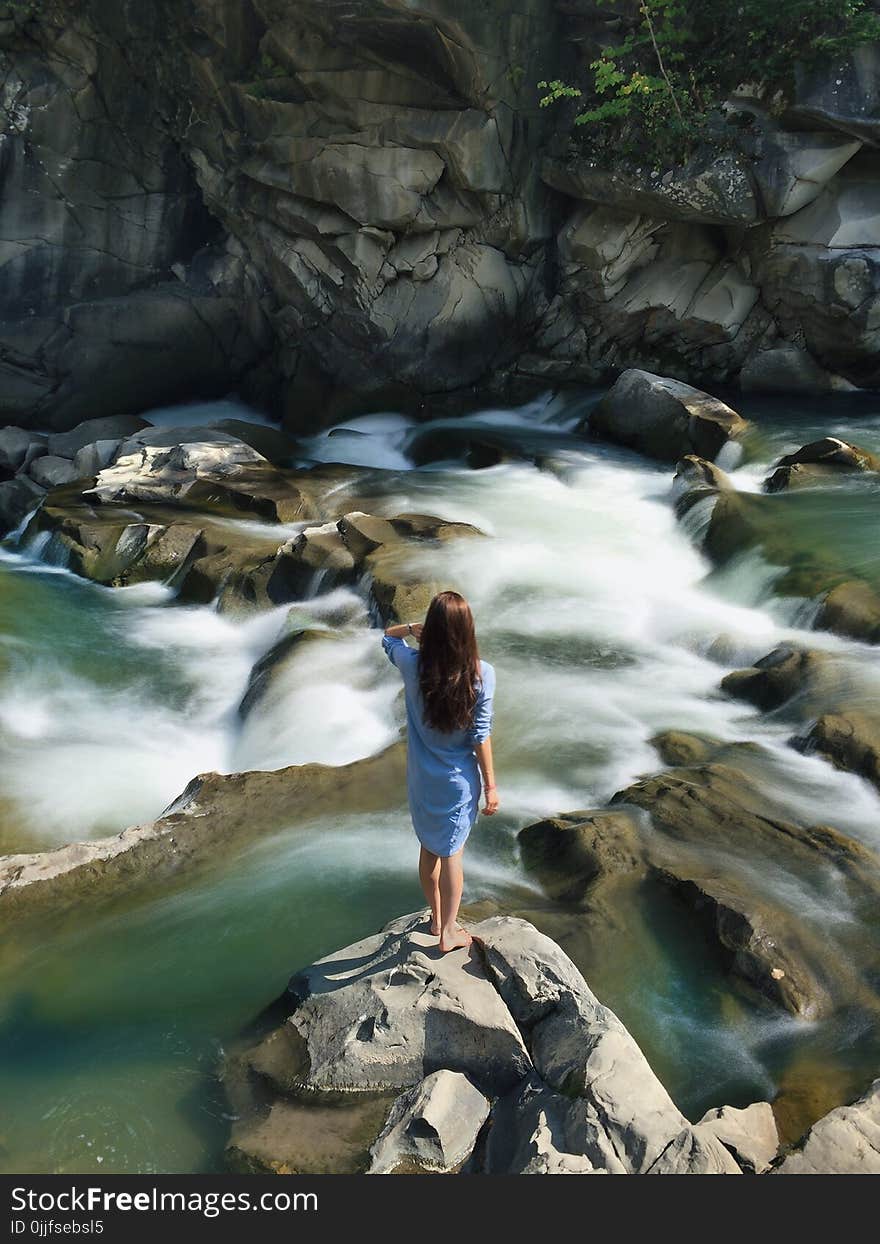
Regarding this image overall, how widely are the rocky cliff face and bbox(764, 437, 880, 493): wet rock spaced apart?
14.4ft

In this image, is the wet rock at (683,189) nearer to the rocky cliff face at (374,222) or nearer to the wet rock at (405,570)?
the rocky cliff face at (374,222)

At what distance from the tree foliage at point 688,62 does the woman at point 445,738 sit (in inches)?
534

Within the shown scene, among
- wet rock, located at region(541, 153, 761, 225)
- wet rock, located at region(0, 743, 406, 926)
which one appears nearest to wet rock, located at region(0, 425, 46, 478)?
wet rock, located at region(541, 153, 761, 225)

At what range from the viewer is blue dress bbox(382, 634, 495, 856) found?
414 cm

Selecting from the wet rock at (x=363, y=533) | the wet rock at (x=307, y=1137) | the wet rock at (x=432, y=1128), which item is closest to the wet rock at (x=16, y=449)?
the wet rock at (x=363, y=533)

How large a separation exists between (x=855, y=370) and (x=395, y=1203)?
1621cm

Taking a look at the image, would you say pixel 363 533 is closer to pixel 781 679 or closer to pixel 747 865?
pixel 781 679

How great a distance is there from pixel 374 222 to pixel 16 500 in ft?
23.4

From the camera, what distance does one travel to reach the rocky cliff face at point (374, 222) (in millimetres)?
15367

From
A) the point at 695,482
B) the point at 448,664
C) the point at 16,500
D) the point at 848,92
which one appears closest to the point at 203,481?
the point at 16,500

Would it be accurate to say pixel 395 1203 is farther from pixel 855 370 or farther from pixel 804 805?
pixel 855 370

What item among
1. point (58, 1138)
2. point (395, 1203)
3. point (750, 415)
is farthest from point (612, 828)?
point (750, 415)

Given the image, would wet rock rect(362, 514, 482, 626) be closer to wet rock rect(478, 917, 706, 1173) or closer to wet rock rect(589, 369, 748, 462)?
wet rock rect(589, 369, 748, 462)

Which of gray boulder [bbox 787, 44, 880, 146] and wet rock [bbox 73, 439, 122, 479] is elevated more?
gray boulder [bbox 787, 44, 880, 146]
